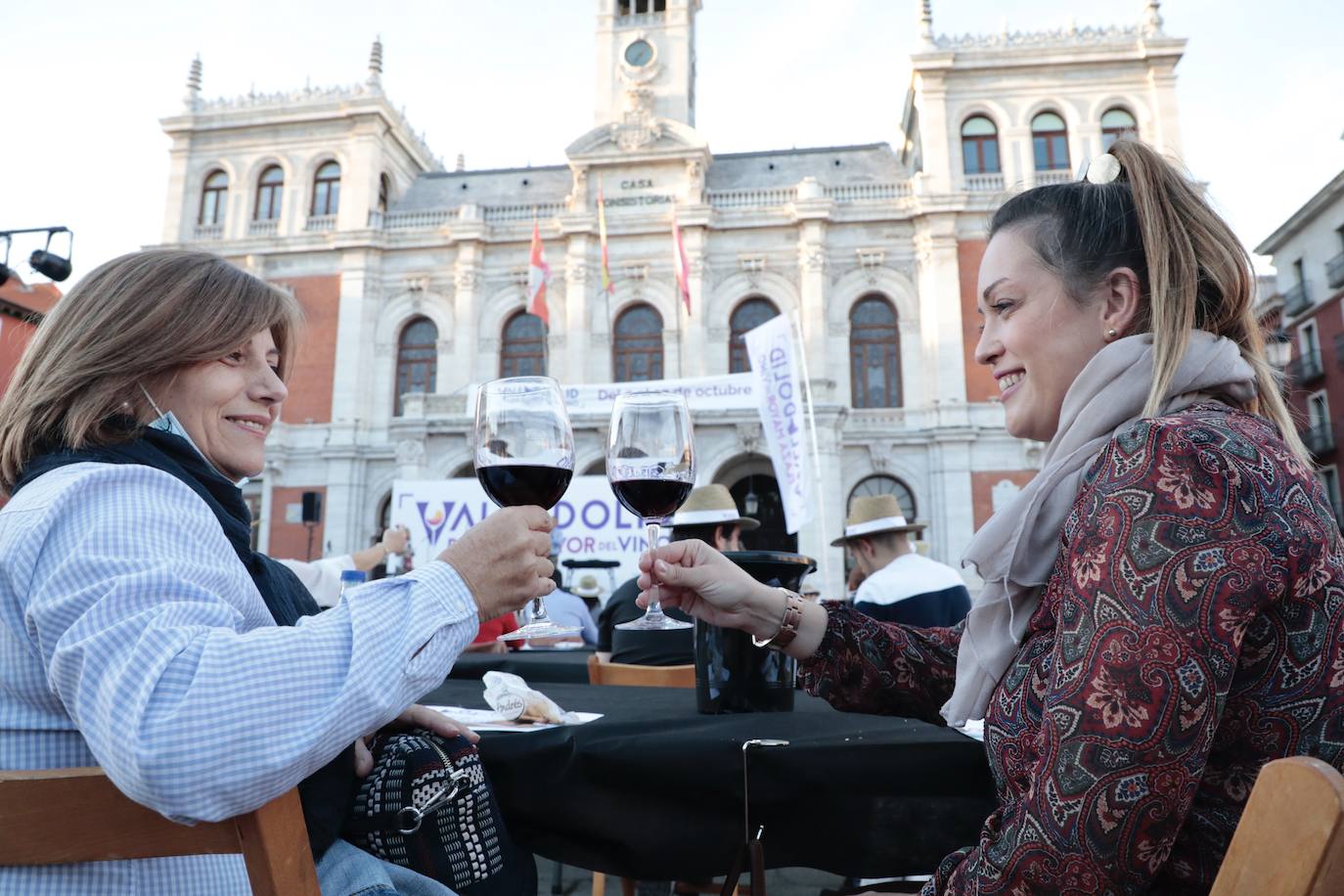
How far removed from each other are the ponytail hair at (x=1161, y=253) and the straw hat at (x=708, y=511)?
130 inches

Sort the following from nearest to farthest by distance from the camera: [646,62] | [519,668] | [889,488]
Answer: [519,668] < [889,488] < [646,62]

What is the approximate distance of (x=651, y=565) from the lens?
1528 millimetres

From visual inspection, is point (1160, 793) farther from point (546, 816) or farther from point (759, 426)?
point (759, 426)

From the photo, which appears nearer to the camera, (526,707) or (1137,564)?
(1137,564)

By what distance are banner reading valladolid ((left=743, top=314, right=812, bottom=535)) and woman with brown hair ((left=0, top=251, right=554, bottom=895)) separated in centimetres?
805

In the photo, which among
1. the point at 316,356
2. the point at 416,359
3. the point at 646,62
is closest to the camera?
the point at 316,356

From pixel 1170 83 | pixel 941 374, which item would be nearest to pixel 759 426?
pixel 941 374

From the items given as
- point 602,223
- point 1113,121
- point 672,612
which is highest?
point 1113,121

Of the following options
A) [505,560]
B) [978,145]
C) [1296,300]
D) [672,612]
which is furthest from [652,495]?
[1296,300]

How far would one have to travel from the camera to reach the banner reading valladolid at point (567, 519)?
11.3 metres

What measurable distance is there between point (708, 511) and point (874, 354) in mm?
15837

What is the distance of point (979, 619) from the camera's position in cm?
136

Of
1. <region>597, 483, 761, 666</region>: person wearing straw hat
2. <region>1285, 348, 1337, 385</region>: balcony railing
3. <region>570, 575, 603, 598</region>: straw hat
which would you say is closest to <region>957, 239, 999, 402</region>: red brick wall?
<region>1285, 348, 1337, 385</region>: balcony railing

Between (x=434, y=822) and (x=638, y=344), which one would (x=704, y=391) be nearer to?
(x=638, y=344)
